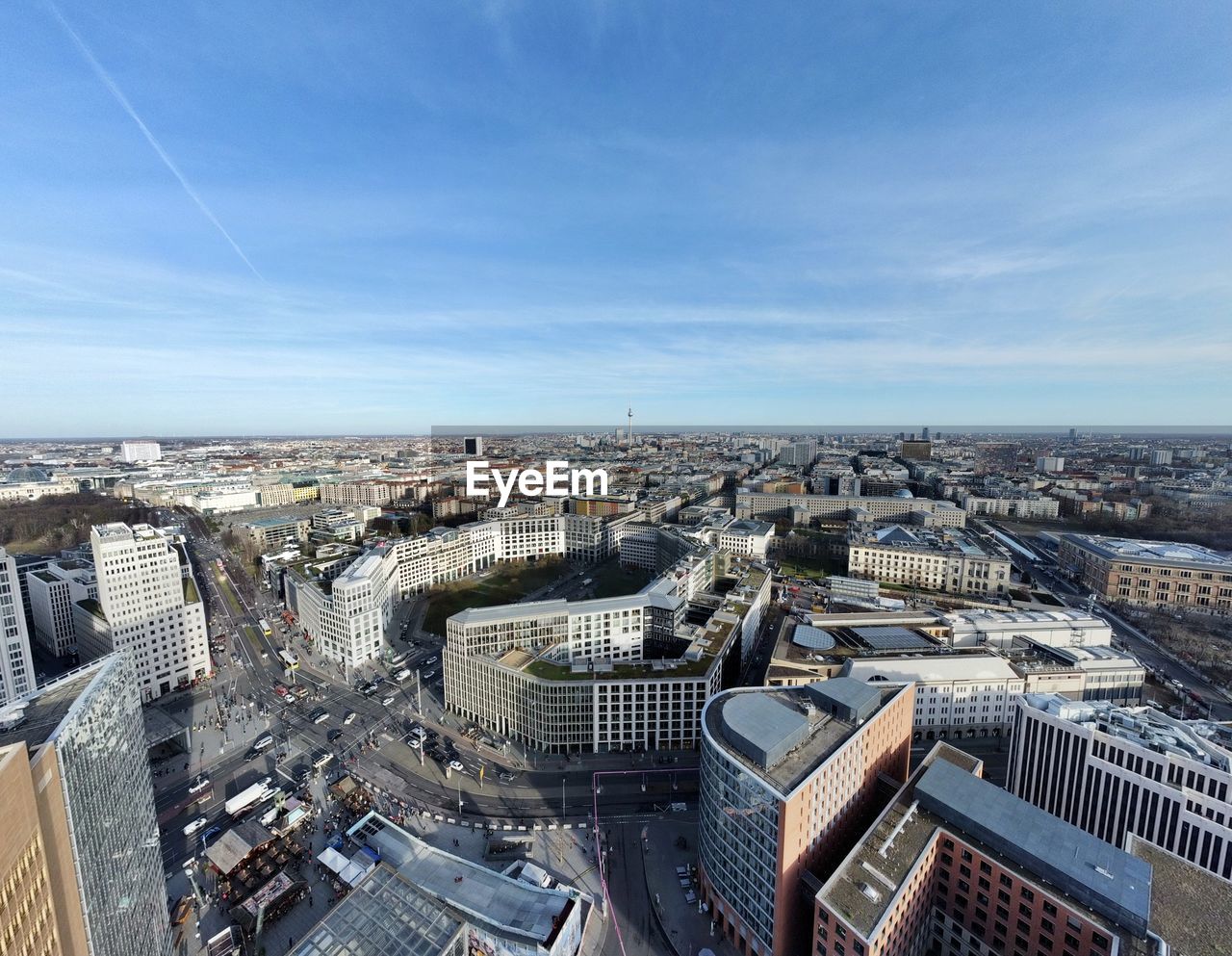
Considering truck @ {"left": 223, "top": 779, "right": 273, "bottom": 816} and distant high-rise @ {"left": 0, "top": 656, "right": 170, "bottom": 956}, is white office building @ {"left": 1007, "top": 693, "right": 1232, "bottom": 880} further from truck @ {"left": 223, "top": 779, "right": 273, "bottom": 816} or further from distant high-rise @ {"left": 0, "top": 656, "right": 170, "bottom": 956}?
truck @ {"left": 223, "top": 779, "right": 273, "bottom": 816}

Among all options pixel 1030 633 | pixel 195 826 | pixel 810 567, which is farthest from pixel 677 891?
pixel 810 567

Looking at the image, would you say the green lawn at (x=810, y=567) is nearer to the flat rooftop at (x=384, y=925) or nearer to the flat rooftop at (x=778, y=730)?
the flat rooftop at (x=778, y=730)

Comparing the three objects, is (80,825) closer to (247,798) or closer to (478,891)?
(478,891)

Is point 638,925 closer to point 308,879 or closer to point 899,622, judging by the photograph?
point 308,879

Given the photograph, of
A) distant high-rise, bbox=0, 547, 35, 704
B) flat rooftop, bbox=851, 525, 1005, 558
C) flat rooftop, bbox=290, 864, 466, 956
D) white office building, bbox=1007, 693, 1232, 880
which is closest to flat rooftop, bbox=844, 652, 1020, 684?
white office building, bbox=1007, 693, 1232, 880

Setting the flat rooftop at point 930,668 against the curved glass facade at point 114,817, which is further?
the flat rooftop at point 930,668

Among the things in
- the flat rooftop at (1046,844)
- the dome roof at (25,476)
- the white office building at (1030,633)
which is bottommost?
the white office building at (1030,633)

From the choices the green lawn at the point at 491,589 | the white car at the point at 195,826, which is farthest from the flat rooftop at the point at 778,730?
the green lawn at the point at 491,589
